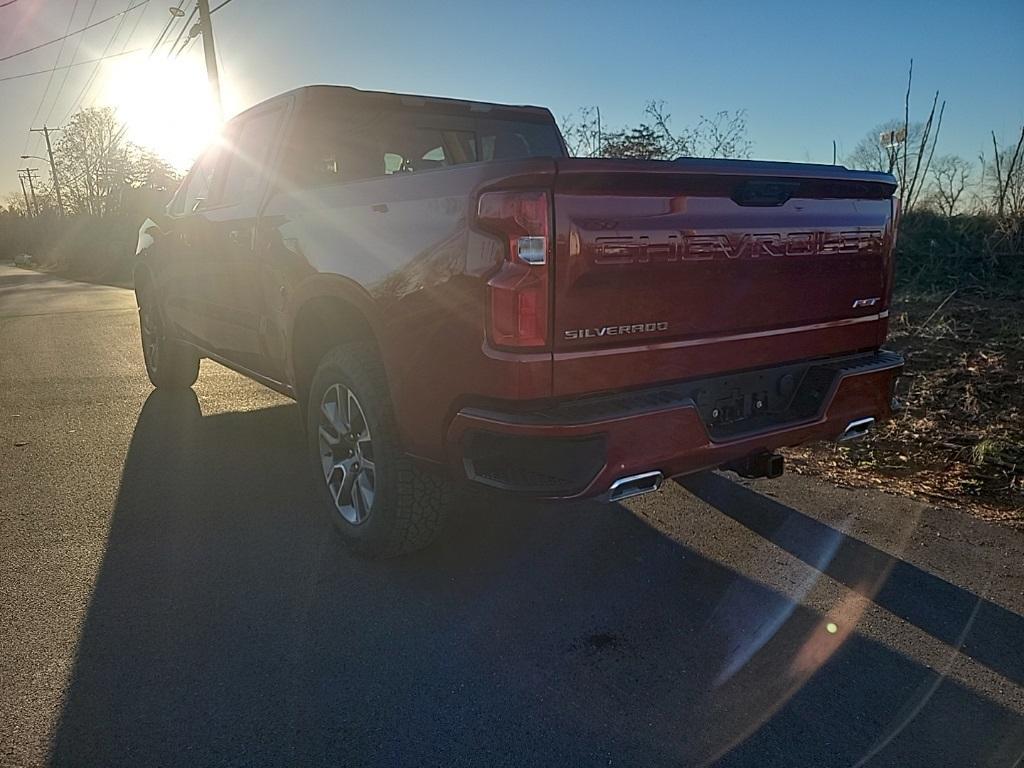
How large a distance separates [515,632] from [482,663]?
0.23 m

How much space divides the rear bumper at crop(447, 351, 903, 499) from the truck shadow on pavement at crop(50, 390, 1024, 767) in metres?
0.63

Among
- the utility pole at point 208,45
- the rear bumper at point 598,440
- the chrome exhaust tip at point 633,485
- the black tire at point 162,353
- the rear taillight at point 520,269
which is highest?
the utility pole at point 208,45

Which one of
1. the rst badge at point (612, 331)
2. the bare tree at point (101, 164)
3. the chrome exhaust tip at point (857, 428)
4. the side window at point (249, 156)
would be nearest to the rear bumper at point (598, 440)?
the rst badge at point (612, 331)

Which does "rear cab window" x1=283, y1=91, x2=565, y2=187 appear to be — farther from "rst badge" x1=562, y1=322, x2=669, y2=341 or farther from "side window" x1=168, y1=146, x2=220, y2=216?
"rst badge" x1=562, y1=322, x2=669, y2=341

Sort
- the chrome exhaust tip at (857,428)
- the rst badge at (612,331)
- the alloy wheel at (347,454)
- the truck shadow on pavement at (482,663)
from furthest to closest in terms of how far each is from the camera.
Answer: the alloy wheel at (347,454) < the chrome exhaust tip at (857,428) < the rst badge at (612,331) < the truck shadow on pavement at (482,663)

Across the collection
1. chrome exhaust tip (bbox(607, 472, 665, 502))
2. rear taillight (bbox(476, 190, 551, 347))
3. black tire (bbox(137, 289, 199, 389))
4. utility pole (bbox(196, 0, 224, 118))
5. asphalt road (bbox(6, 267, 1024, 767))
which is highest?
utility pole (bbox(196, 0, 224, 118))

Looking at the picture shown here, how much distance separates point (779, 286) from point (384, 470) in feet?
5.66

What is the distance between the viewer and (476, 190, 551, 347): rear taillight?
2328mm

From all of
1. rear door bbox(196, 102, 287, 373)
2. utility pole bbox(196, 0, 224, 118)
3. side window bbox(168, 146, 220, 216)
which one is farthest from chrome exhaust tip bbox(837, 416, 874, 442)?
utility pole bbox(196, 0, 224, 118)

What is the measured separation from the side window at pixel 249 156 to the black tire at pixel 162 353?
1899mm

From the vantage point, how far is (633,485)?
2.54m

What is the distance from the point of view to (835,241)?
9.86ft

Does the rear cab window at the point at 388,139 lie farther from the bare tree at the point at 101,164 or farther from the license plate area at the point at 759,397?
the bare tree at the point at 101,164

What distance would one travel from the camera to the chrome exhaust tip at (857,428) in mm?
3166
